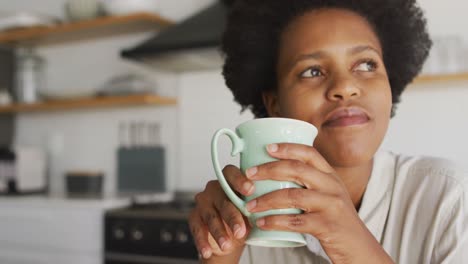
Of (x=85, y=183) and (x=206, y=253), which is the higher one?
(x=206, y=253)

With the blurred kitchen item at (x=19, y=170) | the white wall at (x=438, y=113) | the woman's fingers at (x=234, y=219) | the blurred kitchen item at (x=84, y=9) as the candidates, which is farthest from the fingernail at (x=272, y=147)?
the blurred kitchen item at (x=19, y=170)

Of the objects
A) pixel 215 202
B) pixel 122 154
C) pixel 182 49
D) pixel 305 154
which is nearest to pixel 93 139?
pixel 122 154

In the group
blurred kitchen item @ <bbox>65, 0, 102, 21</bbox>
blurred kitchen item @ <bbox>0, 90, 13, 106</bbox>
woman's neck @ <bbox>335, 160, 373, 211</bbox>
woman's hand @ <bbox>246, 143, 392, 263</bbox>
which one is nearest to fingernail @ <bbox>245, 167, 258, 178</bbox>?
woman's hand @ <bbox>246, 143, 392, 263</bbox>

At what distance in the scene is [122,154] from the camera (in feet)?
9.82

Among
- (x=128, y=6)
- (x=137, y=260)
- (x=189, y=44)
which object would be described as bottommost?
(x=137, y=260)

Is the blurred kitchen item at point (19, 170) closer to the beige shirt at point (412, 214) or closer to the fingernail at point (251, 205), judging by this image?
the beige shirt at point (412, 214)

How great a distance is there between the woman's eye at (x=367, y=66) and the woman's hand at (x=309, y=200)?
10.8 inches

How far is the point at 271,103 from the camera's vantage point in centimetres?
98

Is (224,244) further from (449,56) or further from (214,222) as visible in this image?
(449,56)

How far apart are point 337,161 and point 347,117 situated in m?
0.07

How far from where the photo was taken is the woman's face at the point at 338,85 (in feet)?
2.33

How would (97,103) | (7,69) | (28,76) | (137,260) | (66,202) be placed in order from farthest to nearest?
(7,69), (28,76), (97,103), (66,202), (137,260)

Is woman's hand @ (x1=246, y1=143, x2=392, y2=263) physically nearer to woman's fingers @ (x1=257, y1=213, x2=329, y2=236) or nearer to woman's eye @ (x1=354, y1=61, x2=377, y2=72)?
woman's fingers @ (x1=257, y1=213, x2=329, y2=236)

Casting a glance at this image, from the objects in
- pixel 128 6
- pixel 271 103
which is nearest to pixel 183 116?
pixel 128 6
